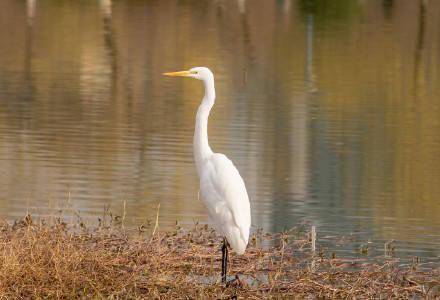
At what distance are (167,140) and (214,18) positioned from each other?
23.6 m

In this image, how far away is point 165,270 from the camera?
366 inches

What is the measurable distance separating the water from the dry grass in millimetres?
762

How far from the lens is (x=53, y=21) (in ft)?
119

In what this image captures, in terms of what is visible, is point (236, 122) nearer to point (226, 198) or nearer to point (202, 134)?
point (202, 134)

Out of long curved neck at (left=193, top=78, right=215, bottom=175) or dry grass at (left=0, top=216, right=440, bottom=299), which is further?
long curved neck at (left=193, top=78, right=215, bottom=175)

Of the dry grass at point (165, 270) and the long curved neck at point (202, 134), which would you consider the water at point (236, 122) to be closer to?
the dry grass at point (165, 270)

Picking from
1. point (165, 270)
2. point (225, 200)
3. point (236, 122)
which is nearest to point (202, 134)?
point (225, 200)

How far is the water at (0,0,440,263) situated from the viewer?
42.0 ft

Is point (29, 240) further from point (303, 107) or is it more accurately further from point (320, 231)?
point (303, 107)

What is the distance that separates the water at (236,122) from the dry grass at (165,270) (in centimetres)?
76

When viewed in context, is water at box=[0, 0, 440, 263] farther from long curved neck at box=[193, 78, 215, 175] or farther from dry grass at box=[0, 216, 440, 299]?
long curved neck at box=[193, 78, 215, 175]

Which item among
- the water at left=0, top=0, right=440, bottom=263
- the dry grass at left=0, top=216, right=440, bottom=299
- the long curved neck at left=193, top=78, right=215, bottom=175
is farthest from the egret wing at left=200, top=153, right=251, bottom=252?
the water at left=0, top=0, right=440, bottom=263

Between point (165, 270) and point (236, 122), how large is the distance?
9371 mm

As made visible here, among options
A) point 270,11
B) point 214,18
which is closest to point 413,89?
point 214,18
